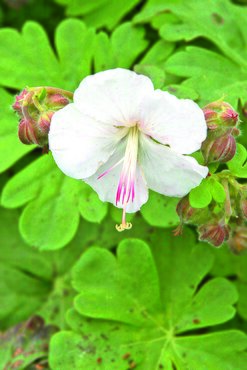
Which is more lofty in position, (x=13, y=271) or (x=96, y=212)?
(x=96, y=212)

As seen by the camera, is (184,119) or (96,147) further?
(96,147)

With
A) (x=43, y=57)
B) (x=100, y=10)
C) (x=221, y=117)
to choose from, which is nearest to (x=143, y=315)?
(x=221, y=117)

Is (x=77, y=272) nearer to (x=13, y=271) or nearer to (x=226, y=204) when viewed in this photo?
(x=13, y=271)

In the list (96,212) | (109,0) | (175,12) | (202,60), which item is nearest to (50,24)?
(109,0)

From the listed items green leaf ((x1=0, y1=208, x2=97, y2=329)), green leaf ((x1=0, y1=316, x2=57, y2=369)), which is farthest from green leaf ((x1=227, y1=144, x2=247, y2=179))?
green leaf ((x1=0, y1=316, x2=57, y2=369))

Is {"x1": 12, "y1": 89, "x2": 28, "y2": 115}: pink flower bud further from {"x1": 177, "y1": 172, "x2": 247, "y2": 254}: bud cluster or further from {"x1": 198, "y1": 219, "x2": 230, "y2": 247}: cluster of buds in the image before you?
{"x1": 198, "y1": 219, "x2": 230, "y2": 247}: cluster of buds

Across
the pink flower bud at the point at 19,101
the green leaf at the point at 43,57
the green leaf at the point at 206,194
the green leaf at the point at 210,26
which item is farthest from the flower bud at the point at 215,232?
the green leaf at the point at 43,57

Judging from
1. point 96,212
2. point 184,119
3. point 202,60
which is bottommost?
point 96,212

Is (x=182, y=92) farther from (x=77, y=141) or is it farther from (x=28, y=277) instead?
(x=28, y=277)
